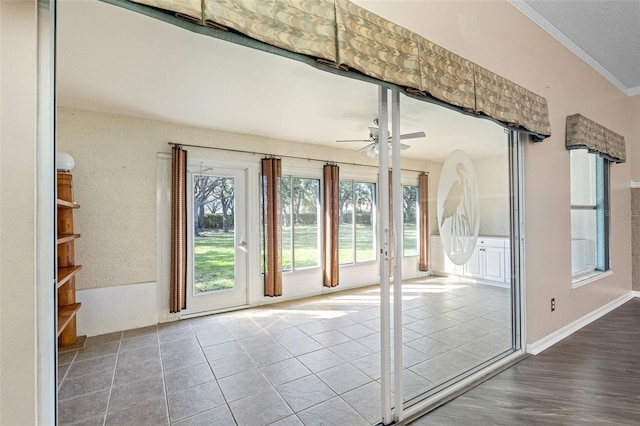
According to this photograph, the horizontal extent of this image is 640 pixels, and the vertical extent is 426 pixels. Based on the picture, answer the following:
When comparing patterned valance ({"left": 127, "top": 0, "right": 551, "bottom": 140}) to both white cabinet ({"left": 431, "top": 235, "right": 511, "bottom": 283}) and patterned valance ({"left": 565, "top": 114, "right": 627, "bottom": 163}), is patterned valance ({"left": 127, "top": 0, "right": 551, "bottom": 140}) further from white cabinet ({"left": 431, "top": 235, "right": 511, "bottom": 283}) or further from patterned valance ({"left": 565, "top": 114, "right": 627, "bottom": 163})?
patterned valance ({"left": 565, "top": 114, "right": 627, "bottom": 163})

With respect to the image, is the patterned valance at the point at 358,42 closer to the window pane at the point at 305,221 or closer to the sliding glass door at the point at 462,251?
the sliding glass door at the point at 462,251

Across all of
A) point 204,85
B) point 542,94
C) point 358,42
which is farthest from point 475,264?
point 204,85

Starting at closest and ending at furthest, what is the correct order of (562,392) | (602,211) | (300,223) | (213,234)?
(562,392), (602,211), (213,234), (300,223)

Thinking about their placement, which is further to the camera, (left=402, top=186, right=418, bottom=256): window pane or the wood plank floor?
(left=402, top=186, right=418, bottom=256): window pane

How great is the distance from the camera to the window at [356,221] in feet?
17.0

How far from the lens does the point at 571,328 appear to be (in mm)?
2977

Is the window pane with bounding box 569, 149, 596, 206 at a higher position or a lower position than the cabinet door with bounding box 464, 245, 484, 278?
higher

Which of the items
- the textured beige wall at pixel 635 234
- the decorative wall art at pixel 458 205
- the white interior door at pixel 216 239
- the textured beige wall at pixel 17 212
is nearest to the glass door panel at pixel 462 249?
the decorative wall art at pixel 458 205

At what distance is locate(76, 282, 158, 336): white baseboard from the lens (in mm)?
3182

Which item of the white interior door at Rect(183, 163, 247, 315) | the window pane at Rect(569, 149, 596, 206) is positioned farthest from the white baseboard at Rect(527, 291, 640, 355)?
the white interior door at Rect(183, 163, 247, 315)

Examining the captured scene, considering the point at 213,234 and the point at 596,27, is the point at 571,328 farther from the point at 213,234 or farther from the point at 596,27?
the point at 213,234

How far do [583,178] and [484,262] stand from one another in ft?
6.38

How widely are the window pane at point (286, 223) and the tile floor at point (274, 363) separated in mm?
1106

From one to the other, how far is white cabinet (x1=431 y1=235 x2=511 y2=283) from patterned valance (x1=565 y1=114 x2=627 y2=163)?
1.28 meters
